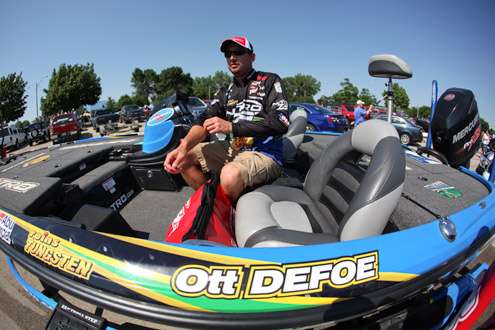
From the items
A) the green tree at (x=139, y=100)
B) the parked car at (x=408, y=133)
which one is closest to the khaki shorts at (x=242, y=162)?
the parked car at (x=408, y=133)

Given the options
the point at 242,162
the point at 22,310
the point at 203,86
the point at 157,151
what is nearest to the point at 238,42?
the point at 242,162

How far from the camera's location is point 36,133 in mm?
18031

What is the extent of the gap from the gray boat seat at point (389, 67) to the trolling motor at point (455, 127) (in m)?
0.61

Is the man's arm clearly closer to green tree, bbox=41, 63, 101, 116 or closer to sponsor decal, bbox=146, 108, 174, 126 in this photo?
sponsor decal, bbox=146, 108, 174, 126

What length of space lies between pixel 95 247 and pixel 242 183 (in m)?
0.98

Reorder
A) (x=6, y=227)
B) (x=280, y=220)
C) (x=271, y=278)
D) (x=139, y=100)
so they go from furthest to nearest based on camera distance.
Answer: (x=139, y=100)
(x=280, y=220)
(x=6, y=227)
(x=271, y=278)

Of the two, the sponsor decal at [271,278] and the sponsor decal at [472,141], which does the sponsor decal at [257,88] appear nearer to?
the sponsor decal at [271,278]

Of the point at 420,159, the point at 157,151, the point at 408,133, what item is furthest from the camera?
the point at 408,133

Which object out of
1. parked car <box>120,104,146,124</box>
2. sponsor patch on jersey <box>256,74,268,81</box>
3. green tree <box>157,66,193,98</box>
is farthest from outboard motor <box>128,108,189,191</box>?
green tree <box>157,66,193,98</box>

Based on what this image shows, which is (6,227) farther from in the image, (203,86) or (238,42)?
(203,86)

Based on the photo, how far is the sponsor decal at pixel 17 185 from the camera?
1.48 metres

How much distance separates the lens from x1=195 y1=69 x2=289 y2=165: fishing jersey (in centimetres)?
187

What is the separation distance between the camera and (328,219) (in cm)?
161

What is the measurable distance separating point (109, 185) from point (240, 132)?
1351mm
